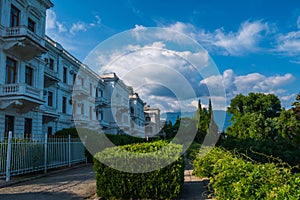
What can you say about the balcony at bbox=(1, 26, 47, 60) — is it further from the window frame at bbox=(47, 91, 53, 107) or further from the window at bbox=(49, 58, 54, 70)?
the window frame at bbox=(47, 91, 53, 107)

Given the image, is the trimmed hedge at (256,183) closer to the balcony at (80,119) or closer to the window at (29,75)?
the window at (29,75)

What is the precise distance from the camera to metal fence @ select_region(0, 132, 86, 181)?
381 inches

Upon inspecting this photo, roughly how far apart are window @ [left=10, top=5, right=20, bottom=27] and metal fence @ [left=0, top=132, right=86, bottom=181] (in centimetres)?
820

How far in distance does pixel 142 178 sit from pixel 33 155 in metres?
7.35

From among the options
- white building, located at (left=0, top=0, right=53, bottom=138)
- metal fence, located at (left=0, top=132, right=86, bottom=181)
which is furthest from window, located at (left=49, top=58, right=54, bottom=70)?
metal fence, located at (left=0, top=132, right=86, bottom=181)

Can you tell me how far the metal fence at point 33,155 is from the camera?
9.69 metres

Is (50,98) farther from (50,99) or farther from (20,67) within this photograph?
(20,67)

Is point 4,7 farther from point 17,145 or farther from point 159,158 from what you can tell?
point 159,158

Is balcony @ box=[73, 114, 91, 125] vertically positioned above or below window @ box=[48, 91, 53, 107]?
below

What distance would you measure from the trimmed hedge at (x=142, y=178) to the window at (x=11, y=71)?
12296mm

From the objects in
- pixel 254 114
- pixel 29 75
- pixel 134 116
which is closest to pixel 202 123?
pixel 254 114

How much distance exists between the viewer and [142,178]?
232 inches

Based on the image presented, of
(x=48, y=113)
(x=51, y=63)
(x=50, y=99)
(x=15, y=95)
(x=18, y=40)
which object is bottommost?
(x=48, y=113)

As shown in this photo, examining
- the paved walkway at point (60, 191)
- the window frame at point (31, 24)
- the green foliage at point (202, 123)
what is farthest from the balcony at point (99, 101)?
the paved walkway at point (60, 191)
